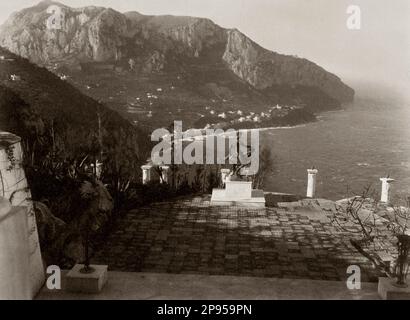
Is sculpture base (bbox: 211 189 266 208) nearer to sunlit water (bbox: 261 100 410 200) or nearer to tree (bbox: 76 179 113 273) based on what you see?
tree (bbox: 76 179 113 273)

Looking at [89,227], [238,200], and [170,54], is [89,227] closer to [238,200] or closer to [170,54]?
[238,200]

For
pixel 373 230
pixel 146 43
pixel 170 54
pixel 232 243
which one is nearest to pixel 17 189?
pixel 232 243

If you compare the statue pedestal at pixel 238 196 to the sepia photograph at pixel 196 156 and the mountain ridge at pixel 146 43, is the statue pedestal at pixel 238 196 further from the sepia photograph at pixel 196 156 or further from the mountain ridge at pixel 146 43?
the mountain ridge at pixel 146 43

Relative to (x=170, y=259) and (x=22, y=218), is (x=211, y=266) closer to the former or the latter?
(x=170, y=259)

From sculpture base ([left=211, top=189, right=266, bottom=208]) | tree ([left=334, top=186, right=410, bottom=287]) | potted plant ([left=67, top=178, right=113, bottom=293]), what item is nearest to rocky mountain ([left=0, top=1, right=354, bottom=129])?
potted plant ([left=67, top=178, right=113, bottom=293])
